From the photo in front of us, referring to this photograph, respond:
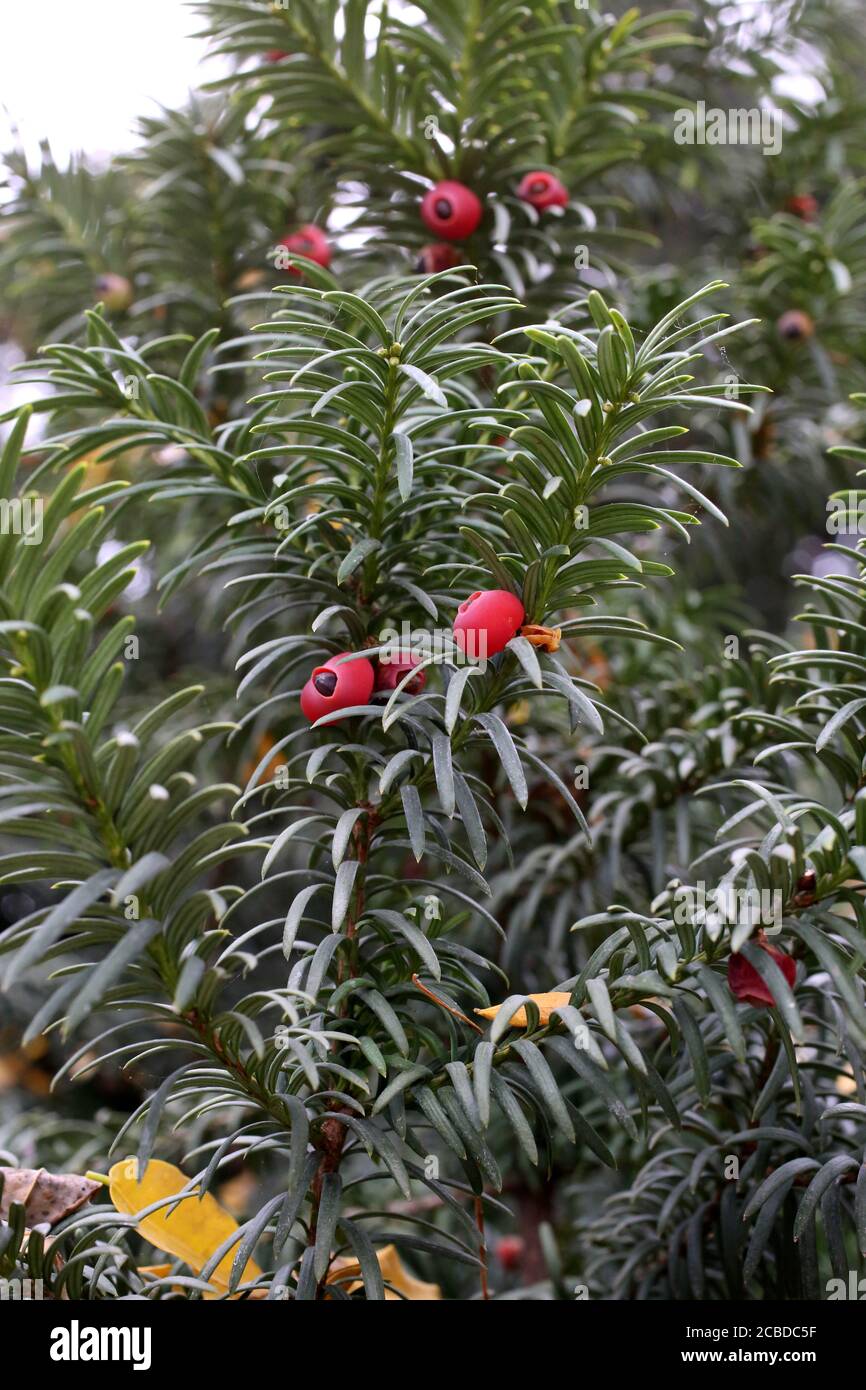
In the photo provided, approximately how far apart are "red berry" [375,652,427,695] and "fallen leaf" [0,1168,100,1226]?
37 centimetres

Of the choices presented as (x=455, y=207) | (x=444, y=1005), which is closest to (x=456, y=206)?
(x=455, y=207)

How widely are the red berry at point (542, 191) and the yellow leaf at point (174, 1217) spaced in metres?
0.87

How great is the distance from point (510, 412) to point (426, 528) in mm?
132

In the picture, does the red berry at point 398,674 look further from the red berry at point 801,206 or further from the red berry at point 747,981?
the red berry at point 801,206

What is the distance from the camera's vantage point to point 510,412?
649 mm

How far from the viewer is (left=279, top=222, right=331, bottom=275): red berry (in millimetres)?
1115

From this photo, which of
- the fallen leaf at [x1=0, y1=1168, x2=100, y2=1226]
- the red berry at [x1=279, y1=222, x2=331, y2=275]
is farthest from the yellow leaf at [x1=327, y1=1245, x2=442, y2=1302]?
the red berry at [x1=279, y1=222, x2=331, y2=275]

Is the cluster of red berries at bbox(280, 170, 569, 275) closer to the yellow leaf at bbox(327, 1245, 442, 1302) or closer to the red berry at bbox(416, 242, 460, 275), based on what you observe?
the red berry at bbox(416, 242, 460, 275)

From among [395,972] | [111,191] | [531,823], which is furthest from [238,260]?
[395,972]

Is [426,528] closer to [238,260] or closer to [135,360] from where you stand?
[135,360]

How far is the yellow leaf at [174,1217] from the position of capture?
26.8 inches

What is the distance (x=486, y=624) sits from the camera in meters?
0.62

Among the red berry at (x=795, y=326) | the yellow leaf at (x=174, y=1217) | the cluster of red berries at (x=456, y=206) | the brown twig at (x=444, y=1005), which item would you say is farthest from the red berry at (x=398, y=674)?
the red berry at (x=795, y=326)

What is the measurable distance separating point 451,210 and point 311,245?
198 millimetres
